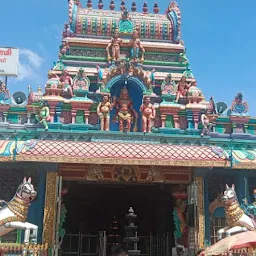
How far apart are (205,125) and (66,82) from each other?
585cm

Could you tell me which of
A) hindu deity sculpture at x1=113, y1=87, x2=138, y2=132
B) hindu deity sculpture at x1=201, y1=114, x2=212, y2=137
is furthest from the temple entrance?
hindu deity sculpture at x1=113, y1=87, x2=138, y2=132

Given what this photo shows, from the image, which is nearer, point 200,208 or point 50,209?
point 50,209

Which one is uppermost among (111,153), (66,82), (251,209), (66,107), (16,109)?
(66,82)

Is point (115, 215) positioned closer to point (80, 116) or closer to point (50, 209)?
point (80, 116)

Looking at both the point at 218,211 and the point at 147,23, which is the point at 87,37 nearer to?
the point at 147,23

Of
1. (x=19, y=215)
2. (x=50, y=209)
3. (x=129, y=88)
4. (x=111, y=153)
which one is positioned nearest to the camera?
(x=19, y=215)

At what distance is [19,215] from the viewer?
13.3m

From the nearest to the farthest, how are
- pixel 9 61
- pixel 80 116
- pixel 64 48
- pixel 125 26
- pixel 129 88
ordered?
pixel 80 116 → pixel 129 88 → pixel 9 61 → pixel 64 48 → pixel 125 26

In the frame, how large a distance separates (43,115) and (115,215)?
9.91 metres

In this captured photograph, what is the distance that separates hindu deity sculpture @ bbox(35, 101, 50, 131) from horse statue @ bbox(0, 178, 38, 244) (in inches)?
111

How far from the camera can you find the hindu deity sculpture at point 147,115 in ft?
52.4

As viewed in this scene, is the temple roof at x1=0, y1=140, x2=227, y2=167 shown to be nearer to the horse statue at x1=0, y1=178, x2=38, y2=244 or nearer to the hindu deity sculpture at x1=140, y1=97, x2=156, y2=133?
the horse statue at x1=0, y1=178, x2=38, y2=244

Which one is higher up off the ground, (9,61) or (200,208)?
(9,61)

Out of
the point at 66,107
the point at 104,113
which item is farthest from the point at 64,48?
the point at 104,113
